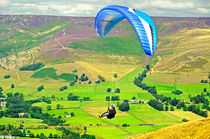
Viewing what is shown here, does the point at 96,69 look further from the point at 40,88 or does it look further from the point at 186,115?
the point at 186,115

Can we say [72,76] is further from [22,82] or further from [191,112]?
[191,112]

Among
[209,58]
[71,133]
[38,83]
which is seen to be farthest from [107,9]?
[209,58]

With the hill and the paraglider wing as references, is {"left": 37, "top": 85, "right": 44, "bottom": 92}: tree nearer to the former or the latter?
the paraglider wing

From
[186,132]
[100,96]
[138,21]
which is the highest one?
[138,21]

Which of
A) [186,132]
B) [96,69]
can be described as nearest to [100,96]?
[96,69]

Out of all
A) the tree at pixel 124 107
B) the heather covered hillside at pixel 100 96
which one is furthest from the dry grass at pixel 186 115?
the tree at pixel 124 107

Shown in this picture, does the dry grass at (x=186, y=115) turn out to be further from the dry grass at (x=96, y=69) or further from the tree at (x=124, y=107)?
the dry grass at (x=96, y=69)

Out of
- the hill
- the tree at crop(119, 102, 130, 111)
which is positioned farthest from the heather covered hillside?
the hill
